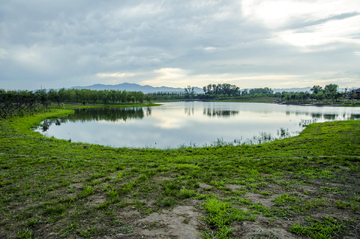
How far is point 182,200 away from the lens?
609 cm

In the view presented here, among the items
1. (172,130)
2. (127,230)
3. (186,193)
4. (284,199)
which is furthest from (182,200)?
(172,130)

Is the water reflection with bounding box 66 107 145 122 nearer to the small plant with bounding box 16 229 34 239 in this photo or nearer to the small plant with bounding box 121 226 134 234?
the small plant with bounding box 16 229 34 239

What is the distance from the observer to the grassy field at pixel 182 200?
4449mm

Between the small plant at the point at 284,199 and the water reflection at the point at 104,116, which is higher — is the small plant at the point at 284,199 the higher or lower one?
the higher one

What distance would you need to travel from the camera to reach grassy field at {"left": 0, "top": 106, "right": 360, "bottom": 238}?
4449mm

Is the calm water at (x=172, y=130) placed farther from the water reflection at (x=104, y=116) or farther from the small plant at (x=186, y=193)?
the small plant at (x=186, y=193)

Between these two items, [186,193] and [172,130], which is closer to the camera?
[186,193]

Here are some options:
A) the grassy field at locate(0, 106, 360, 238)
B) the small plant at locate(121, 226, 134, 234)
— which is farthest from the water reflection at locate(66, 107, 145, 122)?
the small plant at locate(121, 226, 134, 234)

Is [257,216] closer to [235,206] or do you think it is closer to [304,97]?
[235,206]

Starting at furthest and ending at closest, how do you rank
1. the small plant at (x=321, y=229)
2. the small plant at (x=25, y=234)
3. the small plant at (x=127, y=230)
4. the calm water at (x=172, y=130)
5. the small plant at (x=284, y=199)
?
the calm water at (x=172, y=130)
the small plant at (x=284, y=199)
the small plant at (x=127, y=230)
the small plant at (x=25, y=234)
the small plant at (x=321, y=229)

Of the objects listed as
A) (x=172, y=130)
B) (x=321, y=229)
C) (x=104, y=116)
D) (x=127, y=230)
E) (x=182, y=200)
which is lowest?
(x=172, y=130)

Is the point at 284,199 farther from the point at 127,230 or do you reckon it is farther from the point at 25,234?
the point at 25,234

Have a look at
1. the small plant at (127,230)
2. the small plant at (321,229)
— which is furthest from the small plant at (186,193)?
the small plant at (321,229)

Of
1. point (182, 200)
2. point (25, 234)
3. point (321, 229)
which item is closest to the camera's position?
point (321, 229)
